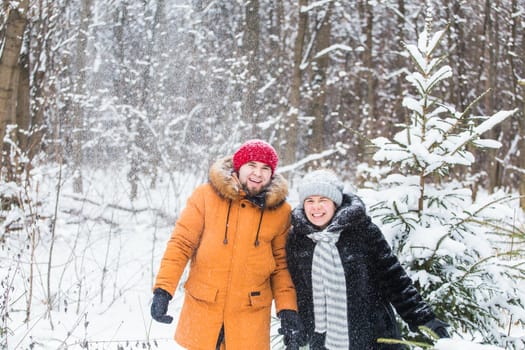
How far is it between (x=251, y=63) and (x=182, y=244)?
27.9 ft

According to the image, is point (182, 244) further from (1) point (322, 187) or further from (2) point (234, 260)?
(1) point (322, 187)

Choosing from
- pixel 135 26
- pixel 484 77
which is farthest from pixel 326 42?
pixel 484 77

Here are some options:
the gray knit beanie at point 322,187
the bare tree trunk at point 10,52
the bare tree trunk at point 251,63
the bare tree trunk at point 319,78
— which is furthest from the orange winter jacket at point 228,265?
the bare tree trunk at point 319,78

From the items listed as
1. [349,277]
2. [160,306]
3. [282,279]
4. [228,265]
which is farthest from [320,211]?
[160,306]

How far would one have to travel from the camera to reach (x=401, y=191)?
2.80 m

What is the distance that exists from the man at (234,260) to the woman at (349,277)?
229 mm

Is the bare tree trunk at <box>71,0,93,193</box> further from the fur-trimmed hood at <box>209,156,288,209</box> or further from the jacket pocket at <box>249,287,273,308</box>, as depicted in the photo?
the jacket pocket at <box>249,287,273,308</box>

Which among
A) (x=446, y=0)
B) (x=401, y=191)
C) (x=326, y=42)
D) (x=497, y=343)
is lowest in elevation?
(x=497, y=343)

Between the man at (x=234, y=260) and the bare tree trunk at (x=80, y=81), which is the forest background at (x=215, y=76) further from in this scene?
the man at (x=234, y=260)

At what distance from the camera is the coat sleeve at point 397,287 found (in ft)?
7.38

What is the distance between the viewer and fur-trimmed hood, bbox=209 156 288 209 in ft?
8.56

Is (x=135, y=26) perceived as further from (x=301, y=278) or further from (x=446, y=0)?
(x=301, y=278)

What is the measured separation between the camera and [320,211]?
2488 mm

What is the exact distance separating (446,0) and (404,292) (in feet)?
40.7
